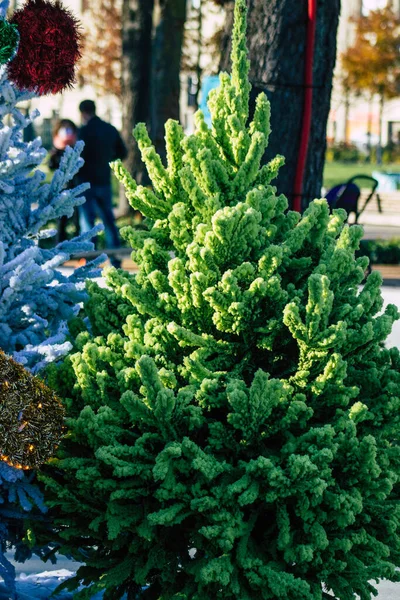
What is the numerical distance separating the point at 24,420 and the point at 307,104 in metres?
3.22

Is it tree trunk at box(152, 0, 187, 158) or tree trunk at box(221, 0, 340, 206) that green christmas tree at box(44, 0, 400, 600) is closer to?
tree trunk at box(221, 0, 340, 206)

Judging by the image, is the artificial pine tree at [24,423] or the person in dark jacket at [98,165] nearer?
the artificial pine tree at [24,423]

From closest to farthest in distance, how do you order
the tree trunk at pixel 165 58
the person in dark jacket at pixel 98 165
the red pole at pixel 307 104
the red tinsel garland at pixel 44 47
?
the red tinsel garland at pixel 44 47, the red pole at pixel 307 104, the person in dark jacket at pixel 98 165, the tree trunk at pixel 165 58

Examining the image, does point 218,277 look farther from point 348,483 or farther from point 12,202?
point 12,202

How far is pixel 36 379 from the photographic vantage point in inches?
99.3


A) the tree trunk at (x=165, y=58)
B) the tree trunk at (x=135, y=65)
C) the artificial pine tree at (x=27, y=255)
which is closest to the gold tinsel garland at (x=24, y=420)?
the artificial pine tree at (x=27, y=255)

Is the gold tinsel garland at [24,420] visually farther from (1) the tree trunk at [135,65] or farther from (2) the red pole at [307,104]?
(1) the tree trunk at [135,65]

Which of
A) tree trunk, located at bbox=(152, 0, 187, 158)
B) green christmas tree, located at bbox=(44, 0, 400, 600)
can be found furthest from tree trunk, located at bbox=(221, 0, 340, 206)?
tree trunk, located at bbox=(152, 0, 187, 158)

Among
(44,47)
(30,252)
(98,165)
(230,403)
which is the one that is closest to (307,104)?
(44,47)

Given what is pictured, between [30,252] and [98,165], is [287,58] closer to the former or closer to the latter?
[30,252]

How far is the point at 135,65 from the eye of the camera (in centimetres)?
1775

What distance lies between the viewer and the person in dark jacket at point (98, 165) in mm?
11250

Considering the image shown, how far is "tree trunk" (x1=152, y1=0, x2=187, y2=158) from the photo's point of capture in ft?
54.6

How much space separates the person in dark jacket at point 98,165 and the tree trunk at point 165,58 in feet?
17.0
